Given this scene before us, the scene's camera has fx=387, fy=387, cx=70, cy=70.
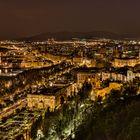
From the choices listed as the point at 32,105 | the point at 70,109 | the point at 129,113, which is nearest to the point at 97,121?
the point at 129,113

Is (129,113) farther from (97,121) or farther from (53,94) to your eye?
(53,94)

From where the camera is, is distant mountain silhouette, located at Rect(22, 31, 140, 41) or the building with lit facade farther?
distant mountain silhouette, located at Rect(22, 31, 140, 41)

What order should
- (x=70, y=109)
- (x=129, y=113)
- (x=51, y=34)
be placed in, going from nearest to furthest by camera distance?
(x=129, y=113), (x=70, y=109), (x=51, y=34)

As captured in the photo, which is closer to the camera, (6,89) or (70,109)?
(70,109)

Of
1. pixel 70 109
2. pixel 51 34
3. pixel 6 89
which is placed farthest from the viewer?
pixel 51 34

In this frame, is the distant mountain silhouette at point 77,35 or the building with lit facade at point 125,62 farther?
the distant mountain silhouette at point 77,35

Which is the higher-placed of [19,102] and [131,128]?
[131,128]

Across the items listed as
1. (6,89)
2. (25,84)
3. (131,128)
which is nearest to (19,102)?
(6,89)

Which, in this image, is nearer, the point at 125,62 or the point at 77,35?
the point at 125,62

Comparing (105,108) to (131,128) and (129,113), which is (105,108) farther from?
(131,128)
